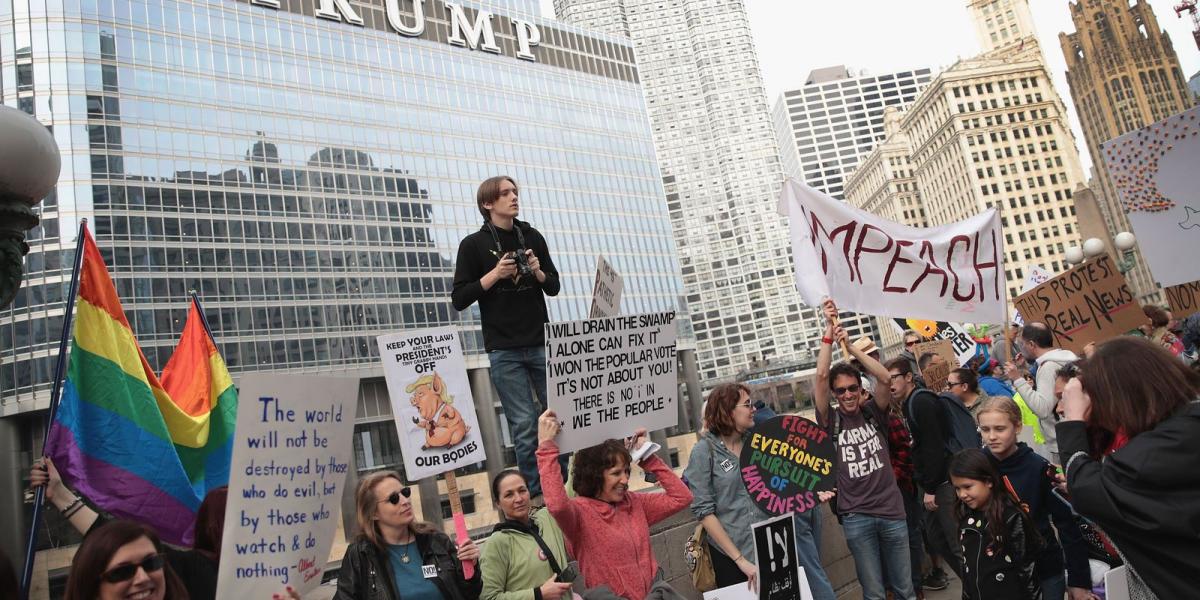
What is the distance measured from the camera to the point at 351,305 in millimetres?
60906

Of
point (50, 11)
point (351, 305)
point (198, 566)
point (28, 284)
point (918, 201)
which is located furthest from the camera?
point (918, 201)

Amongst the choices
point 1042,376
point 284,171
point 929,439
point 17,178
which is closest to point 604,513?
point 929,439

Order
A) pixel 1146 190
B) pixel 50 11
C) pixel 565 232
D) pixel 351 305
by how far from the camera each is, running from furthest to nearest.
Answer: pixel 565 232 < pixel 351 305 < pixel 50 11 < pixel 1146 190

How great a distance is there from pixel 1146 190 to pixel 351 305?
58.1 metres

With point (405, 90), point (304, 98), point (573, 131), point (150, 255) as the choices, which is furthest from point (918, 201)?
point (150, 255)

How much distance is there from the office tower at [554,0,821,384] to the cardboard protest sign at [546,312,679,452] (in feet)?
500

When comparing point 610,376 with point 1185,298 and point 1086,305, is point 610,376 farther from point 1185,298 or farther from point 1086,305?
point 1185,298

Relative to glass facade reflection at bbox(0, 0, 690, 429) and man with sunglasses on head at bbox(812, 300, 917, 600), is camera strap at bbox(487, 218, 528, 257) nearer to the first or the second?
man with sunglasses on head at bbox(812, 300, 917, 600)

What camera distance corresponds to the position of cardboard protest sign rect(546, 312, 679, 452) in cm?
484

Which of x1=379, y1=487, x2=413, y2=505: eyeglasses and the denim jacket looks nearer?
x1=379, y1=487, x2=413, y2=505: eyeglasses

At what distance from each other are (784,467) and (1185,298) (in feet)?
20.2

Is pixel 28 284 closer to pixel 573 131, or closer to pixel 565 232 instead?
pixel 565 232

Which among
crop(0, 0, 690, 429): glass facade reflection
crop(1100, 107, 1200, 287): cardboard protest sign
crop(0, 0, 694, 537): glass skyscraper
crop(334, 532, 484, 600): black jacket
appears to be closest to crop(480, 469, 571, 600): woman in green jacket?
crop(334, 532, 484, 600): black jacket

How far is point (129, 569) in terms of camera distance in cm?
324
